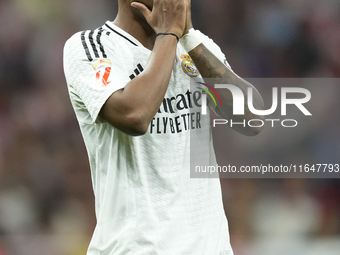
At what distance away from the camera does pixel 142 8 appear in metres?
1.47

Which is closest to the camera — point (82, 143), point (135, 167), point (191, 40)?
point (135, 167)

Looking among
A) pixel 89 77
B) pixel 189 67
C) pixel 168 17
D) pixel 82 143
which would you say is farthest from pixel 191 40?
pixel 82 143

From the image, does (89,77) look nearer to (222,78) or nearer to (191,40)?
(191,40)

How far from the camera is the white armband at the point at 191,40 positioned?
158 cm

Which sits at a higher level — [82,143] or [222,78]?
[222,78]

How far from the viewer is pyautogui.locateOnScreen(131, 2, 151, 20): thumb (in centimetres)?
146

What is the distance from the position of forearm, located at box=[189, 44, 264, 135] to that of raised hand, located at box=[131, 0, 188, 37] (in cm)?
20

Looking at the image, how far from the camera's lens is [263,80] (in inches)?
166

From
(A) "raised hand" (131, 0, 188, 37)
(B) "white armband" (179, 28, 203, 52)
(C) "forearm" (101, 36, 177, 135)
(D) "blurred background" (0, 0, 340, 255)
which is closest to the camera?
(C) "forearm" (101, 36, 177, 135)

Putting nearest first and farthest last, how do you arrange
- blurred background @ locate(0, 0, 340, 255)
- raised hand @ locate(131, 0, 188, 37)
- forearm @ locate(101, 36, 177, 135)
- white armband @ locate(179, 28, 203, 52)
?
forearm @ locate(101, 36, 177, 135), raised hand @ locate(131, 0, 188, 37), white armband @ locate(179, 28, 203, 52), blurred background @ locate(0, 0, 340, 255)

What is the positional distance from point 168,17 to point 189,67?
25cm

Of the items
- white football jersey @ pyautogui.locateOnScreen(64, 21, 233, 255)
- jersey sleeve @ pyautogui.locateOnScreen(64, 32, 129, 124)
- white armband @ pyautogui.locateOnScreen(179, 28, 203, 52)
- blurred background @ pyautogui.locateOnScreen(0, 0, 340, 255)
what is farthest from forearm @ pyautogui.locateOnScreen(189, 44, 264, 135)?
blurred background @ pyautogui.locateOnScreen(0, 0, 340, 255)

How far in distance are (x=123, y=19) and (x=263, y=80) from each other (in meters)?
2.85

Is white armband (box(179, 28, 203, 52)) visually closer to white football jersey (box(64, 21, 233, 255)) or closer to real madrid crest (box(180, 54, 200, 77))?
real madrid crest (box(180, 54, 200, 77))
